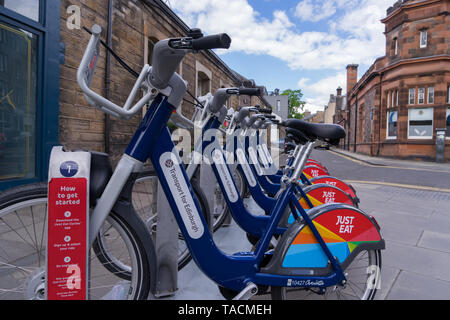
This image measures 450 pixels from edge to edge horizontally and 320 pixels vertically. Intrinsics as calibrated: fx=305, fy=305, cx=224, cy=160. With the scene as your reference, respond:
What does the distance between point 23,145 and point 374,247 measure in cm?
473

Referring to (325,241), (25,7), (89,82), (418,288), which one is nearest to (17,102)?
(25,7)

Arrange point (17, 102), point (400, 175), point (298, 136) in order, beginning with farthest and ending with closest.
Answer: point (400, 175) < point (17, 102) < point (298, 136)

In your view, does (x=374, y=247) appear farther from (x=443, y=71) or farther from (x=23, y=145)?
(x=443, y=71)

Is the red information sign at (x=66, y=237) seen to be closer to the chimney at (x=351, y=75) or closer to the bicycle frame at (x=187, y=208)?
the bicycle frame at (x=187, y=208)

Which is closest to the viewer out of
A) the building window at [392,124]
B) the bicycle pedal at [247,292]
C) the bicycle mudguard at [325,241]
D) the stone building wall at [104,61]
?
the bicycle pedal at [247,292]

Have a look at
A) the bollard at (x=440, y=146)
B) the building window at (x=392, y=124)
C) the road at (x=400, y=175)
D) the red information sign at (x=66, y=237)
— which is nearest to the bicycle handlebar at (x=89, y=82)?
the red information sign at (x=66, y=237)

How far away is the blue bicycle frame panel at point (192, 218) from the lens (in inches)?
60.9

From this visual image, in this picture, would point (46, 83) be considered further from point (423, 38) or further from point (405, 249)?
point (423, 38)

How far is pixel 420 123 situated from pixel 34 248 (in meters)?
22.1

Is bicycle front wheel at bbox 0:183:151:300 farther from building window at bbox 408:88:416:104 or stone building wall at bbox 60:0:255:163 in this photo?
building window at bbox 408:88:416:104

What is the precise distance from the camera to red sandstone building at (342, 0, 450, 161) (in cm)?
1833

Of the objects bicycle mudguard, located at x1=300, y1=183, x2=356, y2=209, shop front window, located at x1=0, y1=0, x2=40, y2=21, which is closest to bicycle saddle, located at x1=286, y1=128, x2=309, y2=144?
bicycle mudguard, located at x1=300, y1=183, x2=356, y2=209

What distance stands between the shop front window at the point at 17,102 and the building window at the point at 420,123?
2088 centimetres

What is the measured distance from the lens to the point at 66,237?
51.4 inches
